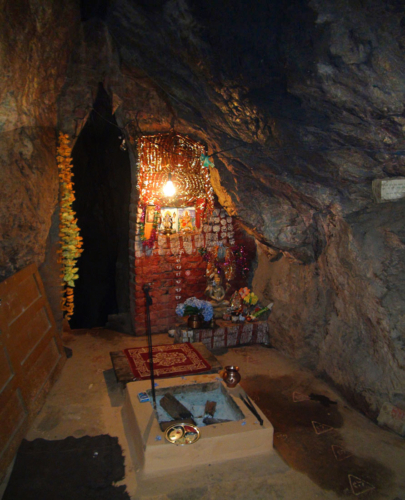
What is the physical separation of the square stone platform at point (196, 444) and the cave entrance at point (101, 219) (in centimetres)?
419

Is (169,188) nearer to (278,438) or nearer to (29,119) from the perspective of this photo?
(29,119)

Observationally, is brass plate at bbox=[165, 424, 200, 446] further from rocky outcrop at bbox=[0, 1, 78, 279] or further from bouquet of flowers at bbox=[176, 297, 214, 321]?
bouquet of flowers at bbox=[176, 297, 214, 321]

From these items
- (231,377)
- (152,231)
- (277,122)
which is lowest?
(231,377)

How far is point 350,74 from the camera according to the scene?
10.2 ft

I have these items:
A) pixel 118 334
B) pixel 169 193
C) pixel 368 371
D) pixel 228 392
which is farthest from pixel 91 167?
pixel 368 371

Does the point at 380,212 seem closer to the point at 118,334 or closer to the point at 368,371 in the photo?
the point at 368,371

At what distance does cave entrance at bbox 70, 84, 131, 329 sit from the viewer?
8039 millimetres

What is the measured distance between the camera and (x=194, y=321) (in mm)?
6129

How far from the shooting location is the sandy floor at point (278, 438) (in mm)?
3273

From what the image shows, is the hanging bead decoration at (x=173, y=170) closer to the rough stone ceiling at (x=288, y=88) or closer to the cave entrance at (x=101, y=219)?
the rough stone ceiling at (x=288, y=88)

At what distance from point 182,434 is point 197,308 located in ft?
9.53

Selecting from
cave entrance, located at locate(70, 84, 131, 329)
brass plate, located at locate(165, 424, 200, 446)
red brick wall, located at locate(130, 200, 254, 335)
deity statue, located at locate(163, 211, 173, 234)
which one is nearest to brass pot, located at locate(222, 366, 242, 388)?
brass plate, located at locate(165, 424, 200, 446)

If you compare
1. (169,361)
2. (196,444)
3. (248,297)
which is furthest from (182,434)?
(248,297)

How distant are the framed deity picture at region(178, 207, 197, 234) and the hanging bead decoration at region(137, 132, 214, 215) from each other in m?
0.10
